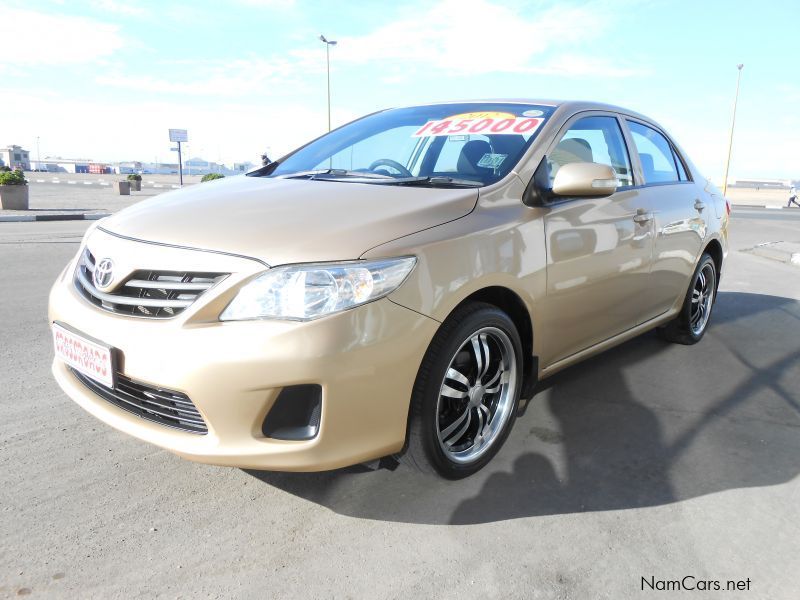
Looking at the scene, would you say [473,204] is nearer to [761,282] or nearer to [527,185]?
[527,185]

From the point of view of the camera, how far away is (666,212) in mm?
3750

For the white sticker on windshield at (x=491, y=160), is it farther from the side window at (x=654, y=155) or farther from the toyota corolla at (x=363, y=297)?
the side window at (x=654, y=155)

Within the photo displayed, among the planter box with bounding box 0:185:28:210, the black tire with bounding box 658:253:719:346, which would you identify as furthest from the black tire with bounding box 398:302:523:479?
the planter box with bounding box 0:185:28:210

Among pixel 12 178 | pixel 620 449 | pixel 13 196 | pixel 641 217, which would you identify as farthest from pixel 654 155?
pixel 12 178

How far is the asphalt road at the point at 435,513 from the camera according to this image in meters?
1.94

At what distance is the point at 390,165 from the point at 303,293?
1345 mm

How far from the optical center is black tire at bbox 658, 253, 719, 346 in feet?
14.4

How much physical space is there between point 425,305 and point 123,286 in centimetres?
105

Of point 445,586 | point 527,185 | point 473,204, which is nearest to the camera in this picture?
point 445,586

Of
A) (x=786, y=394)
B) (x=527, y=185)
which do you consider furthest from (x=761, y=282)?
(x=527, y=185)

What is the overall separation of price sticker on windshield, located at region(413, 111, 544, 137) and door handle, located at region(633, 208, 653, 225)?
813 mm

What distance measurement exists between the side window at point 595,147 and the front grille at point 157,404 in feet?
6.08

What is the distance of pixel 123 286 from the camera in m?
2.15

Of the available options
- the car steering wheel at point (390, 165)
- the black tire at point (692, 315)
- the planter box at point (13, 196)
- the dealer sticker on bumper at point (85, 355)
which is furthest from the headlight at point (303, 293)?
the planter box at point (13, 196)
